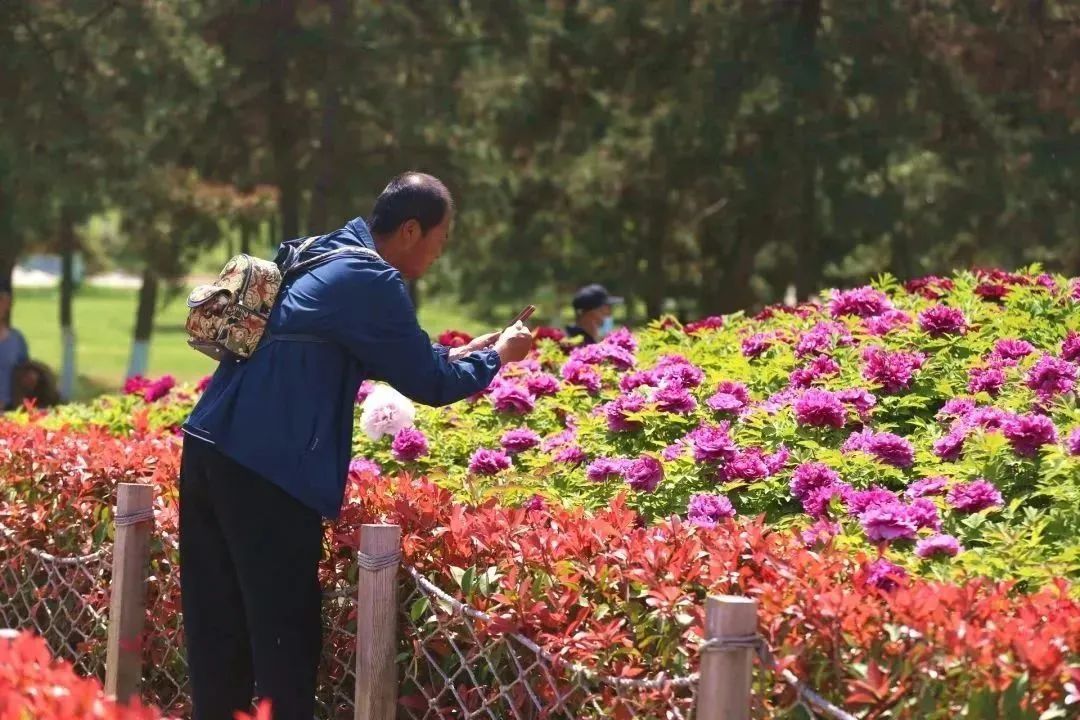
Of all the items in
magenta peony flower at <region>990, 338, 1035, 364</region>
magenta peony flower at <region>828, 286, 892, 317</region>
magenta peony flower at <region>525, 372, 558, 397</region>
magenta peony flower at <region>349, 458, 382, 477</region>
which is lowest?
magenta peony flower at <region>349, 458, 382, 477</region>

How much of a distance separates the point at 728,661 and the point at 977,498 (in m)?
1.30

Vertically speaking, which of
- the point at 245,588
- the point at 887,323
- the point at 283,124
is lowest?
the point at 245,588

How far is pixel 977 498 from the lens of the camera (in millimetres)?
3715

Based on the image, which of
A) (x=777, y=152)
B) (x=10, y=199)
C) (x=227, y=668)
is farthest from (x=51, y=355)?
(x=227, y=668)

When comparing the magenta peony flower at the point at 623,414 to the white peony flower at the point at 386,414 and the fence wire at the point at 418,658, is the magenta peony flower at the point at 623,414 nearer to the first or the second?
the white peony flower at the point at 386,414

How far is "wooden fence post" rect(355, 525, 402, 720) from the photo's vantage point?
352cm

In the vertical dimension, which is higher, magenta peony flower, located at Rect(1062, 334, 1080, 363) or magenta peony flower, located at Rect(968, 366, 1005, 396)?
magenta peony flower, located at Rect(1062, 334, 1080, 363)

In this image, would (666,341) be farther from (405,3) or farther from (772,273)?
(772,273)

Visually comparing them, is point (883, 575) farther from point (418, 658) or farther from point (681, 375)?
point (681, 375)

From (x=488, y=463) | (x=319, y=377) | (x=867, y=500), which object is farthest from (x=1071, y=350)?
(x=319, y=377)

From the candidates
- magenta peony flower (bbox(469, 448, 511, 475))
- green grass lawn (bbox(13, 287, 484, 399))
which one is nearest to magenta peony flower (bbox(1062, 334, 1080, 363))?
magenta peony flower (bbox(469, 448, 511, 475))

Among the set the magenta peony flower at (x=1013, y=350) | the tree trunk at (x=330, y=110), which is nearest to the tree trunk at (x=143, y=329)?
the tree trunk at (x=330, y=110)

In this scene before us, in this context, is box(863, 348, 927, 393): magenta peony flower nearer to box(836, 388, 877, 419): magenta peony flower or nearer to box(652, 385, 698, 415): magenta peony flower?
box(836, 388, 877, 419): magenta peony flower

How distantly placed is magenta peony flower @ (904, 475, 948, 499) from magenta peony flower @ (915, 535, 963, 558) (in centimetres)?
49
